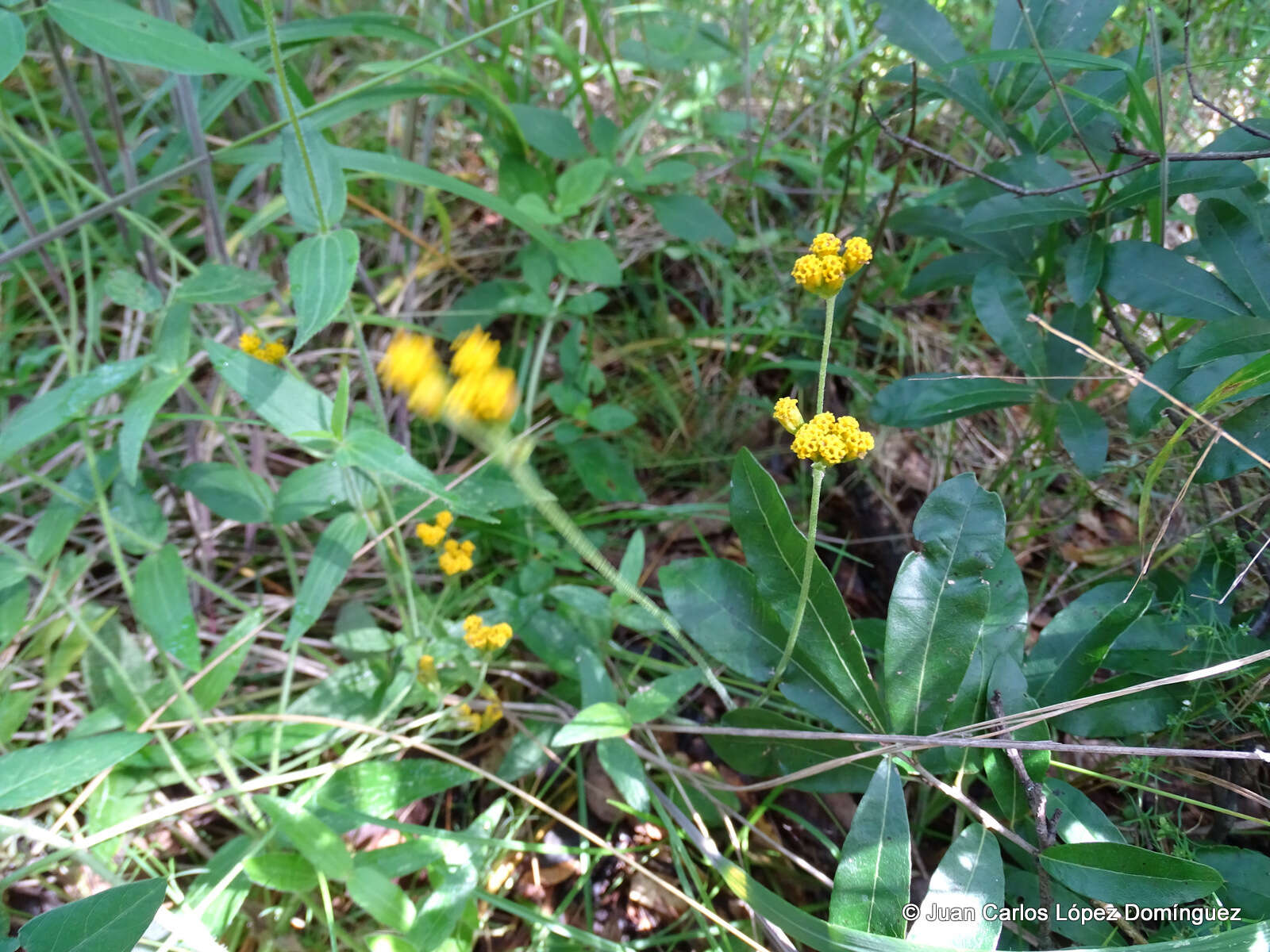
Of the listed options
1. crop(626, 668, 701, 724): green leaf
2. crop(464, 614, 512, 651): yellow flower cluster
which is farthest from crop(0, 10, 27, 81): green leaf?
crop(626, 668, 701, 724): green leaf

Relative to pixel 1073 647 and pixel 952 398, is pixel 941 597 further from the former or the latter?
pixel 952 398

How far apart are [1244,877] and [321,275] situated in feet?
4.68

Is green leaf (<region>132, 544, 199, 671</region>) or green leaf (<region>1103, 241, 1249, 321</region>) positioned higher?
green leaf (<region>1103, 241, 1249, 321</region>)

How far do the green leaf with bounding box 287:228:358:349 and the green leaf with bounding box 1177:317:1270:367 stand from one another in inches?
44.7

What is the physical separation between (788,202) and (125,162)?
1.46 metres

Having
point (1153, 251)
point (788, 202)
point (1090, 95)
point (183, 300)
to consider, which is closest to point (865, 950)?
point (1153, 251)

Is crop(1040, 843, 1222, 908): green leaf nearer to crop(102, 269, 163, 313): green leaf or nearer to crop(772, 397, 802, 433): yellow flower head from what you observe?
crop(772, 397, 802, 433): yellow flower head

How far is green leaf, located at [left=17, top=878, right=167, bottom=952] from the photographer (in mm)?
844

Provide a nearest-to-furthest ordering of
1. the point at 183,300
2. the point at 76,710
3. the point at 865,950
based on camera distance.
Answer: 1. the point at 865,950
2. the point at 183,300
3. the point at 76,710

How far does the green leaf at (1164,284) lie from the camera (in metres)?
1.12

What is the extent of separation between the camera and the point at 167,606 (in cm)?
128

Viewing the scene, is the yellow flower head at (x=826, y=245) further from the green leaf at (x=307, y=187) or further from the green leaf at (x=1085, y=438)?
the green leaf at (x=307, y=187)

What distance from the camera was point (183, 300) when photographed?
1.30 metres

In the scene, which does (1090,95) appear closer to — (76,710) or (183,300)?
(183,300)
